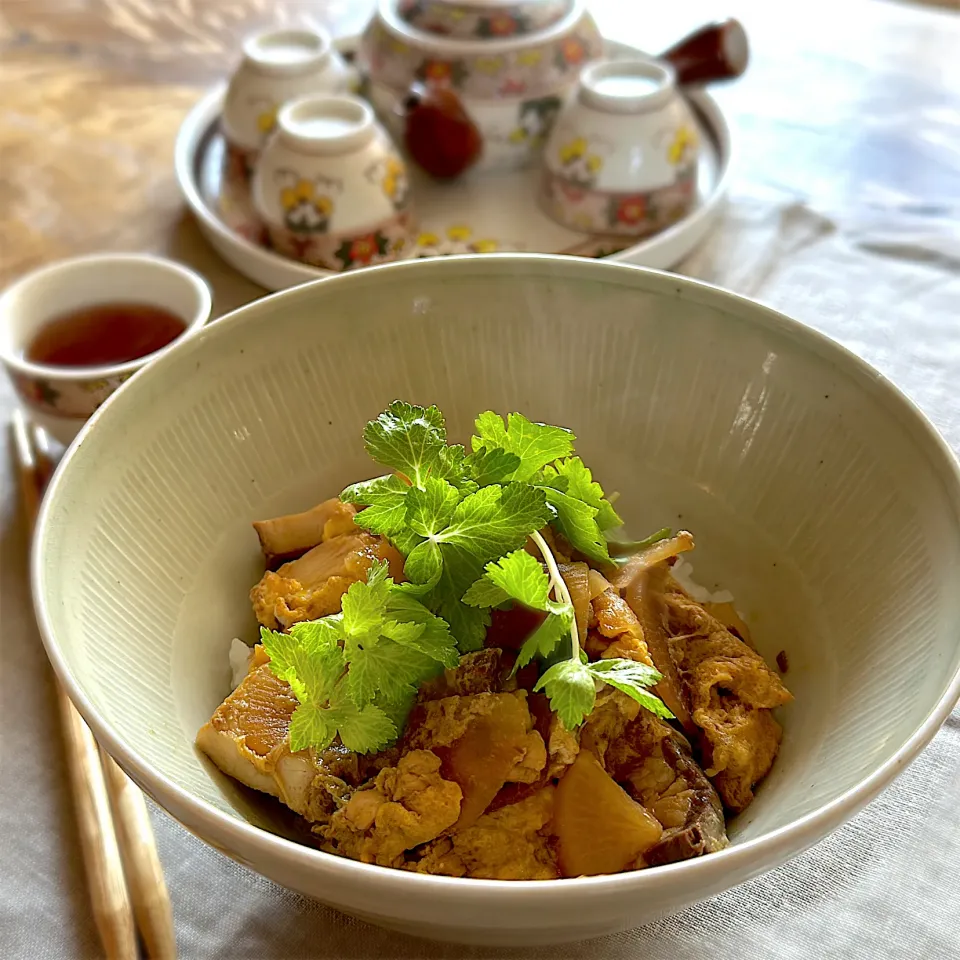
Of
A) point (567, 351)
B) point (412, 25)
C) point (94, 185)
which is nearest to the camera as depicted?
point (567, 351)

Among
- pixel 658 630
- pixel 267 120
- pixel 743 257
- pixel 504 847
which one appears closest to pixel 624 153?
pixel 743 257

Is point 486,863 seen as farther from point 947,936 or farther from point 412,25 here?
point 412,25

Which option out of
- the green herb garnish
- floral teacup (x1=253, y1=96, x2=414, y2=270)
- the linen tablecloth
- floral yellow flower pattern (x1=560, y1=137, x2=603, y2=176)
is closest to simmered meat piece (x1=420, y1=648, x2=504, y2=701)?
the green herb garnish

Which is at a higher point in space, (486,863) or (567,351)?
(567,351)

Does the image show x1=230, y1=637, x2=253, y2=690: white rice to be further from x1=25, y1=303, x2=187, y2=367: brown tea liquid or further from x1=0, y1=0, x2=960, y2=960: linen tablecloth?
x1=25, y1=303, x2=187, y2=367: brown tea liquid

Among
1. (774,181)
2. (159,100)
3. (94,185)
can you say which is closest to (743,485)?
(774,181)

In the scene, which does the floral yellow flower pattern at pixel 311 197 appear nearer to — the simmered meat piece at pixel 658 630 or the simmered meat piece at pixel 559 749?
the simmered meat piece at pixel 658 630

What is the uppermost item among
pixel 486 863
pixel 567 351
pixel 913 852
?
pixel 567 351

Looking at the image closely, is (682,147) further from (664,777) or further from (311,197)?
(664,777)

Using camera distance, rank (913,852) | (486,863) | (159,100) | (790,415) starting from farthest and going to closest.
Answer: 1. (159,100)
2. (790,415)
3. (913,852)
4. (486,863)
